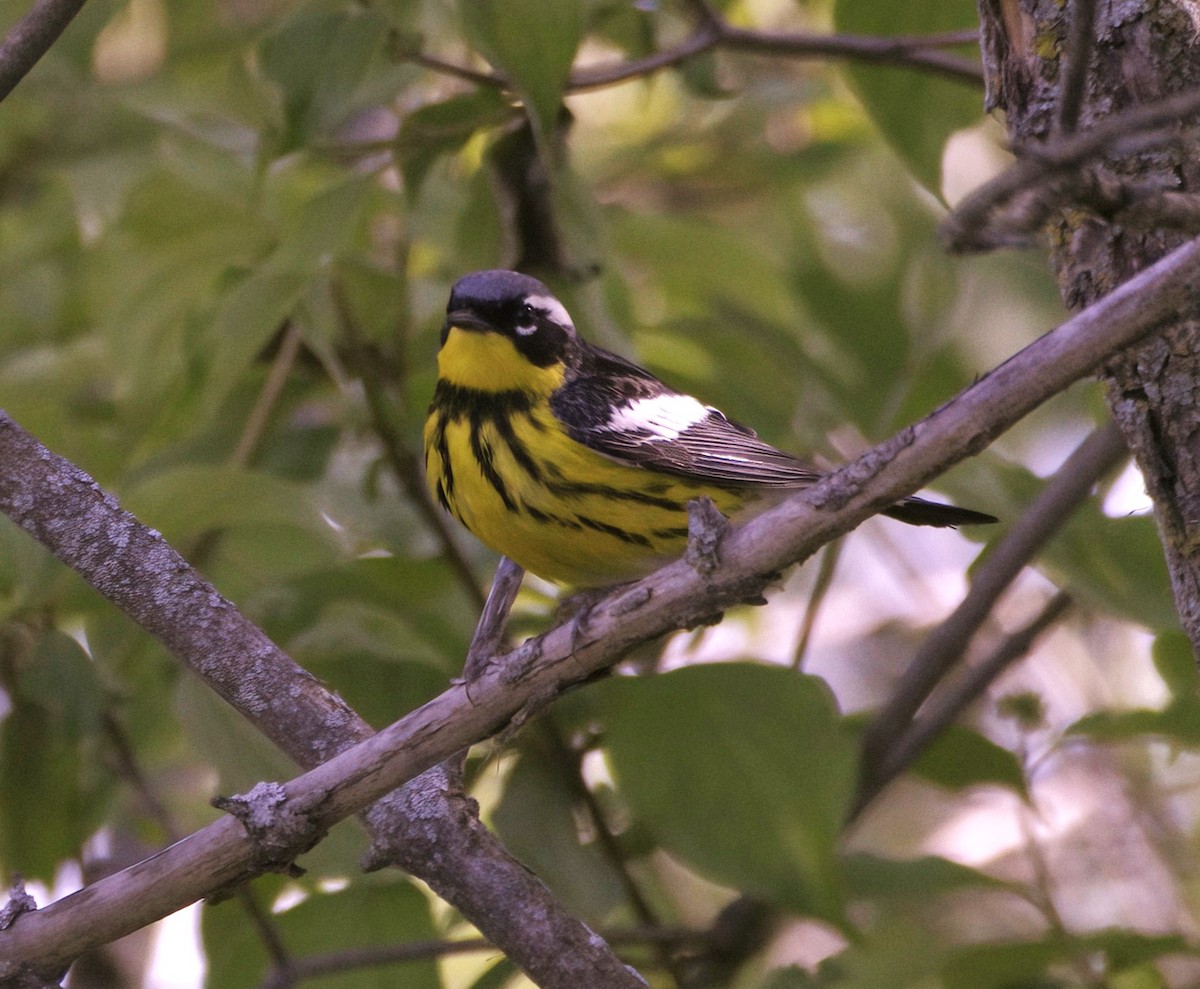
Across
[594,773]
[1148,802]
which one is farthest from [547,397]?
[1148,802]

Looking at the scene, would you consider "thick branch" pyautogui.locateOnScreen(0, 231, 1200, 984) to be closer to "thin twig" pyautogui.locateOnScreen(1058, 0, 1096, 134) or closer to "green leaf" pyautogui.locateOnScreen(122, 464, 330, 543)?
"thin twig" pyautogui.locateOnScreen(1058, 0, 1096, 134)

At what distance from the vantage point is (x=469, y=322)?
234 centimetres

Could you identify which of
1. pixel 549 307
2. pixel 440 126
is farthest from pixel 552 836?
pixel 440 126

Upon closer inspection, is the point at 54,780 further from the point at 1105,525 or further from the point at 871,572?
the point at 871,572

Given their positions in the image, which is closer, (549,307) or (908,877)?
(908,877)

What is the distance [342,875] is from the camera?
2076mm

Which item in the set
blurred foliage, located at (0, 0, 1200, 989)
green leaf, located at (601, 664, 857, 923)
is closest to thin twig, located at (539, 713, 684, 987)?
A: blurred foliage, located at (0, 0, 1200, 989)

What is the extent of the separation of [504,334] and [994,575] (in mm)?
931

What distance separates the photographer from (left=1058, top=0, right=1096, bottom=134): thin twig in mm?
1203

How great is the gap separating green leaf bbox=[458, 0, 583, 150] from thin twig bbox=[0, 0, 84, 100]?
1.75 ft

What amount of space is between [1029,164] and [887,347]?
1.66 meters

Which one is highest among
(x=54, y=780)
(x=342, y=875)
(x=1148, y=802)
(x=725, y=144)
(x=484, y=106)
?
(x=725, y=144)

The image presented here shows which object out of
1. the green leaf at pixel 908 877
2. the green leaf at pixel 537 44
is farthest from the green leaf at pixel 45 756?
the green leaf at pixel 908 877

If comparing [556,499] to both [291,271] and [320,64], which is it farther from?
[320,64]
